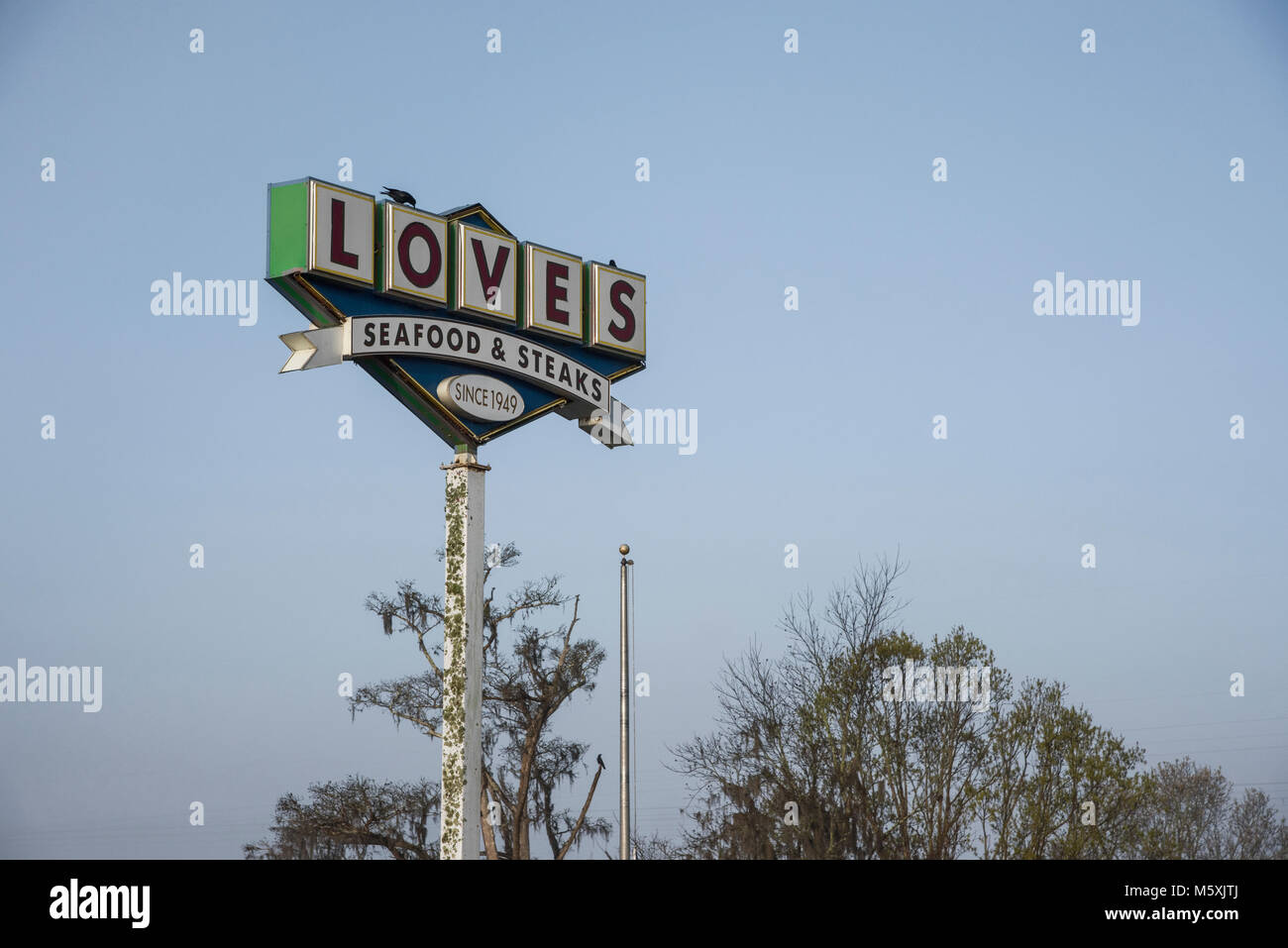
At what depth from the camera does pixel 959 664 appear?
2916 cm

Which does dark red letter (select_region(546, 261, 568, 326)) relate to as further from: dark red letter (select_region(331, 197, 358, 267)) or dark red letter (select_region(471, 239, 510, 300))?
dark red letter (select_region(331, 197, 358, 267))

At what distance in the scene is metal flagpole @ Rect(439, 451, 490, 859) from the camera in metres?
15.3

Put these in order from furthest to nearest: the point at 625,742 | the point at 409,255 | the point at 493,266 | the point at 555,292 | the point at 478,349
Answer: the point at 625,742 → the point at 555,292 → the point at 493,266 → the point at 478,349 → the point at 409,255

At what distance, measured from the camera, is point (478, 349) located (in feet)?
55.5

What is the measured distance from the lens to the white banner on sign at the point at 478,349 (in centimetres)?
1578

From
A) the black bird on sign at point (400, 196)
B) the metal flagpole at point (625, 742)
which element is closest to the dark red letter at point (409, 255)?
the black bird on sign at point (400, 196)

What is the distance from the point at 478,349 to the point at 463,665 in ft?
12.4

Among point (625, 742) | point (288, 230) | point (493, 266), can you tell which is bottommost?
point (625, 742)

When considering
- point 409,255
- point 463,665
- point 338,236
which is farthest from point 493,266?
point 463,665

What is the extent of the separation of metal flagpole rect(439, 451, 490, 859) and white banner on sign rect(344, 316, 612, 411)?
4.11 ft

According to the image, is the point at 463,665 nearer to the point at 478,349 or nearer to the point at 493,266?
the point at 478,349

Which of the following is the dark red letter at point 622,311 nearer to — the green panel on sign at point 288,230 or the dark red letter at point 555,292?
the dark red letter at point 555,292
